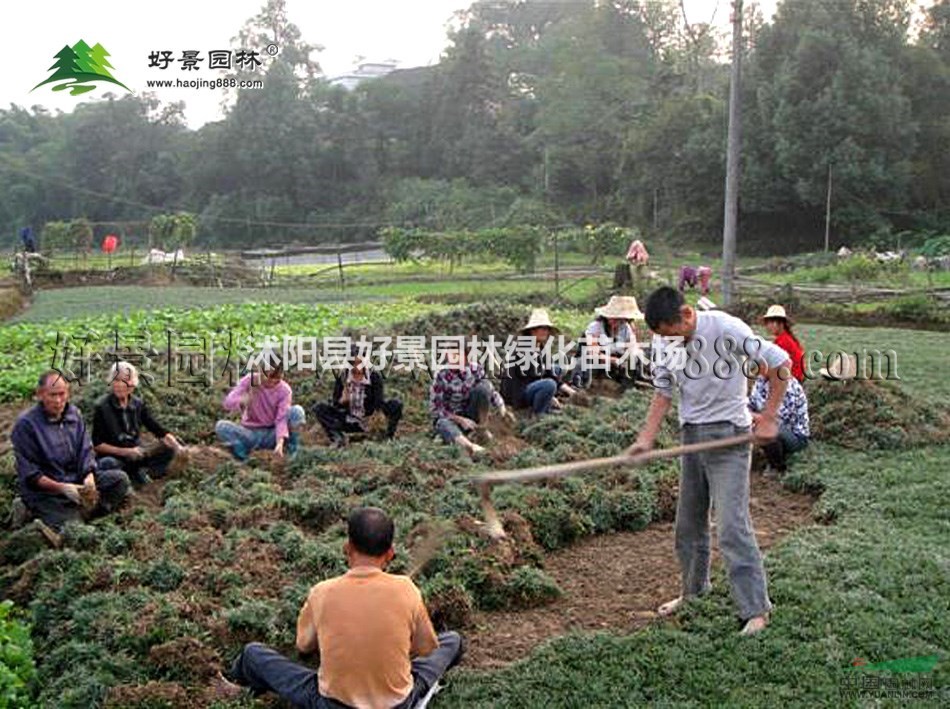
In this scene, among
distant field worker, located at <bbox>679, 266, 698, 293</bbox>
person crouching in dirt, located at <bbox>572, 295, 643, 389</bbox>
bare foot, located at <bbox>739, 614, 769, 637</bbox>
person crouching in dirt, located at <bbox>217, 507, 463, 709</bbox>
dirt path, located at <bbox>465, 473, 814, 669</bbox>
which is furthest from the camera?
distant field worker, located at <bbox>679, 266, 698, 293</bbox>

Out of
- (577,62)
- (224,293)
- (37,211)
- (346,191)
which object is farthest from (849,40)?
(37,211)

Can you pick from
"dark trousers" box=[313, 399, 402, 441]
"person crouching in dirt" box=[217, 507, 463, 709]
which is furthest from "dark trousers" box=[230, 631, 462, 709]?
"dark trousers" box=[313, 399, 402, 441]

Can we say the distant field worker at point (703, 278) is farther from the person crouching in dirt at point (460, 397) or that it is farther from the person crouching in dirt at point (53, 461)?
the person crouching in dirt at point (53, 461)

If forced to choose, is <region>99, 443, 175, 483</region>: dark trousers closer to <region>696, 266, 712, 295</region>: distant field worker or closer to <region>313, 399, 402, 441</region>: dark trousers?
<region>313, 399, 402, 441</region>: dark trousers

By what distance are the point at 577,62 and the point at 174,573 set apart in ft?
169

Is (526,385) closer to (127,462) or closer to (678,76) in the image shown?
(127,462)

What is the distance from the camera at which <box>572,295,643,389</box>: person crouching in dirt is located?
10844 millimetres

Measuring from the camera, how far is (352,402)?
29.0 ft

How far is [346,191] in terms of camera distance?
60.9 m

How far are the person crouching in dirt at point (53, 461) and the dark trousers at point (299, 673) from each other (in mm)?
2523

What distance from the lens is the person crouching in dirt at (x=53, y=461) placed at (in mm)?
6297

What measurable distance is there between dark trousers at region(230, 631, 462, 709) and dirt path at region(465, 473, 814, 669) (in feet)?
1.45

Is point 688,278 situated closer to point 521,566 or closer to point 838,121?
point 838,121

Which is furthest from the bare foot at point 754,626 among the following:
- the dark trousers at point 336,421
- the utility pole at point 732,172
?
the utility pole at point 732,172
